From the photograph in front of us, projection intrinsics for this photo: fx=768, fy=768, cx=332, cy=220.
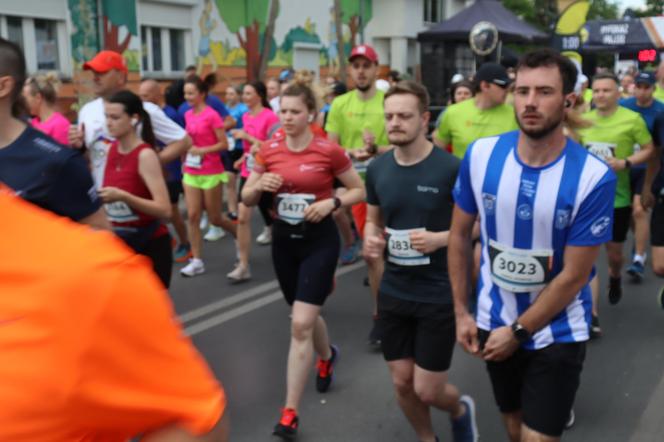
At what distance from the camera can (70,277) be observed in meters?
0.97

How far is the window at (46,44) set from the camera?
14617 millimetres

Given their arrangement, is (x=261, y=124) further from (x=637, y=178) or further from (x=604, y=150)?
(x=637, y=178)

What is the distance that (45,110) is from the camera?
699cm

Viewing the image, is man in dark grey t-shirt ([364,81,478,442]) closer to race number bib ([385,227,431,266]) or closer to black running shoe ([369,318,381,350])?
race number bib ([385,227,431,266])

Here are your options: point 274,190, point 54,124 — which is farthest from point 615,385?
point 54,124

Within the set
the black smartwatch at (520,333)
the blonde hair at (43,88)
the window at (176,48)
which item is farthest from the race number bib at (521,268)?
the window at (176,48)

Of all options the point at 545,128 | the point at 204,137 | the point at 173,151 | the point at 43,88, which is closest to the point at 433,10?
the point at 204,137

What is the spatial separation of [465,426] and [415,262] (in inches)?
32.9

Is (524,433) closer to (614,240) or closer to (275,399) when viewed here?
(275,399)

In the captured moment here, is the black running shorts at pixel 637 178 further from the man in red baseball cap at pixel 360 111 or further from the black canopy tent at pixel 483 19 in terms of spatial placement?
the black canopy tent at pixel 483 19

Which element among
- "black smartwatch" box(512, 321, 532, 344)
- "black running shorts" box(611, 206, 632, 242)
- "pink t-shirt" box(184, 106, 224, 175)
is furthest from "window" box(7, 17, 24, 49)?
"black smartwatch" box(512, 321, 532, 344)

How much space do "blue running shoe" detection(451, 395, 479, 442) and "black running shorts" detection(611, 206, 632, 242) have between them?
115 inches

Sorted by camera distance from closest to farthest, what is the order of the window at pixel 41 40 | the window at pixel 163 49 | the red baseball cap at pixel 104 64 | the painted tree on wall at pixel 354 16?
the red baseball cap at pixel 104 64
the window at pixel 41 40
the window at pixel 163 49
the painted tree on wall at pixel 354 16

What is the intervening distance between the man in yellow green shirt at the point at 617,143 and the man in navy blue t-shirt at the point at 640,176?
0.70 metres
